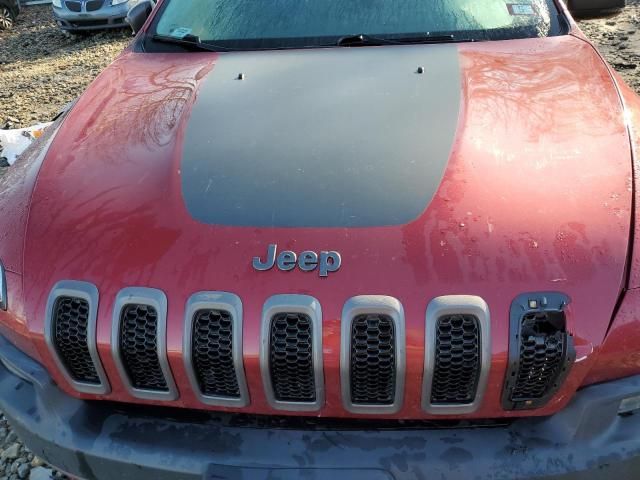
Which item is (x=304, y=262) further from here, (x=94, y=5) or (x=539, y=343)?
(x=94, y=5)

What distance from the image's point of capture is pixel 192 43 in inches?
103

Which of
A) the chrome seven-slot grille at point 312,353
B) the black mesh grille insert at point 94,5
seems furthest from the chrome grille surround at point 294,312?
the black mesh grille insert at point 94,5

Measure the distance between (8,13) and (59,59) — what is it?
3.42 m

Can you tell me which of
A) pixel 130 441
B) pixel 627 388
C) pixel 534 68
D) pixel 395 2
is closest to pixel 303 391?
pixel 130 441

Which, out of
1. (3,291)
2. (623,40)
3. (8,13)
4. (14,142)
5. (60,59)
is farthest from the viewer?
(8,13)

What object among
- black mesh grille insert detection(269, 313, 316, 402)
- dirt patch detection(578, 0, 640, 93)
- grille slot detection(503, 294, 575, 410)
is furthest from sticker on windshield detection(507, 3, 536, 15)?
dirt patch detection(578, 0, 640, 93)

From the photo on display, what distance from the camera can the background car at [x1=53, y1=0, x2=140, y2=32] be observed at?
8312 millimetres

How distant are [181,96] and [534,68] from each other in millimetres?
1287

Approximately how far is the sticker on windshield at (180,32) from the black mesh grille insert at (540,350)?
1.99 meters

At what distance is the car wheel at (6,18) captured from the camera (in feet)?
33.1

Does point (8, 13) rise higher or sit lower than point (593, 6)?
lower

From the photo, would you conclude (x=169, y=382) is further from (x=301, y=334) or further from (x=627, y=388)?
(x=627, y=388)

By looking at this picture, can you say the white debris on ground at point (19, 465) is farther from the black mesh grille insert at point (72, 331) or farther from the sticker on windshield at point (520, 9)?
the sticker on windshield at point (520, 9)

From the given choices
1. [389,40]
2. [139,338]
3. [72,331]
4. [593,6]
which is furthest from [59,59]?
[139,338]
